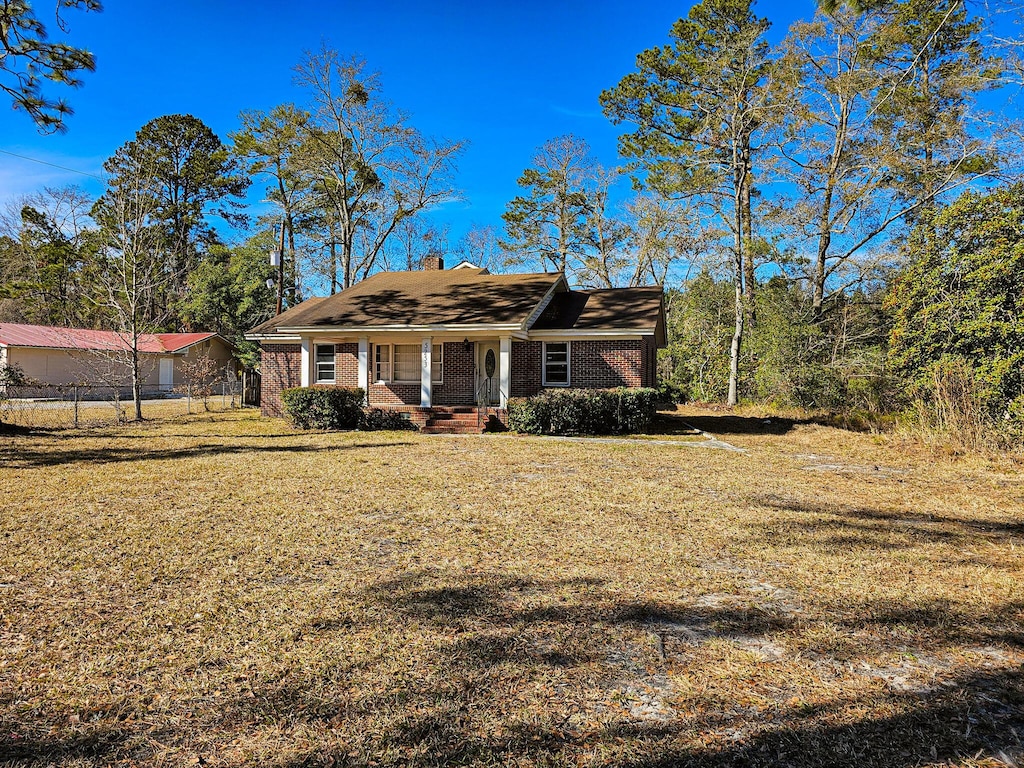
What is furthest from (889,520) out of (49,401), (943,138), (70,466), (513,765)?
(49,401)

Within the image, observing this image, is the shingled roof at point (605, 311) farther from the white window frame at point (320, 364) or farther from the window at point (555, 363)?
the white window frame at point (320, 364)

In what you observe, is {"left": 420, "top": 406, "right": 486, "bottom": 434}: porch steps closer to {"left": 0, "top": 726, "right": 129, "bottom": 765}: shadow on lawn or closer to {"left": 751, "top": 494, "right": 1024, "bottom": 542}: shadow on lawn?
{"left": 751, "top": 494, "right": 1024, "bottom": 542}: shadow on lawn

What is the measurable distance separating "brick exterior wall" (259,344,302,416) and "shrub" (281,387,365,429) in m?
4.49

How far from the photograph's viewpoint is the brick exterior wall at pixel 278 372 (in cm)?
2052

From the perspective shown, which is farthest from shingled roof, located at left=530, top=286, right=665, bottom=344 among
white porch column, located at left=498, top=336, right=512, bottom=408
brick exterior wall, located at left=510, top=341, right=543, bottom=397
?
white porch column, located at left=498, top=336, right=512, bottom=408

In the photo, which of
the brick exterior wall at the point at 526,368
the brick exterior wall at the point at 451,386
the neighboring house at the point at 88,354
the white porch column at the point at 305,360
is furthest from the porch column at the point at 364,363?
the neighboring house at the point at 88,354

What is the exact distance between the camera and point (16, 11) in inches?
359

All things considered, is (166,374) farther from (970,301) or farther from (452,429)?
(970,301)

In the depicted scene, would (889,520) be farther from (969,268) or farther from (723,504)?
(969,268)

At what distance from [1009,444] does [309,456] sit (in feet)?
42.3

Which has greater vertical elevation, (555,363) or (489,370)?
(555,363)

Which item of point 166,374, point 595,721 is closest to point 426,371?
point 595,721

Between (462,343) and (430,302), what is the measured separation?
177cm

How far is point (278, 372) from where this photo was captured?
2077cm
